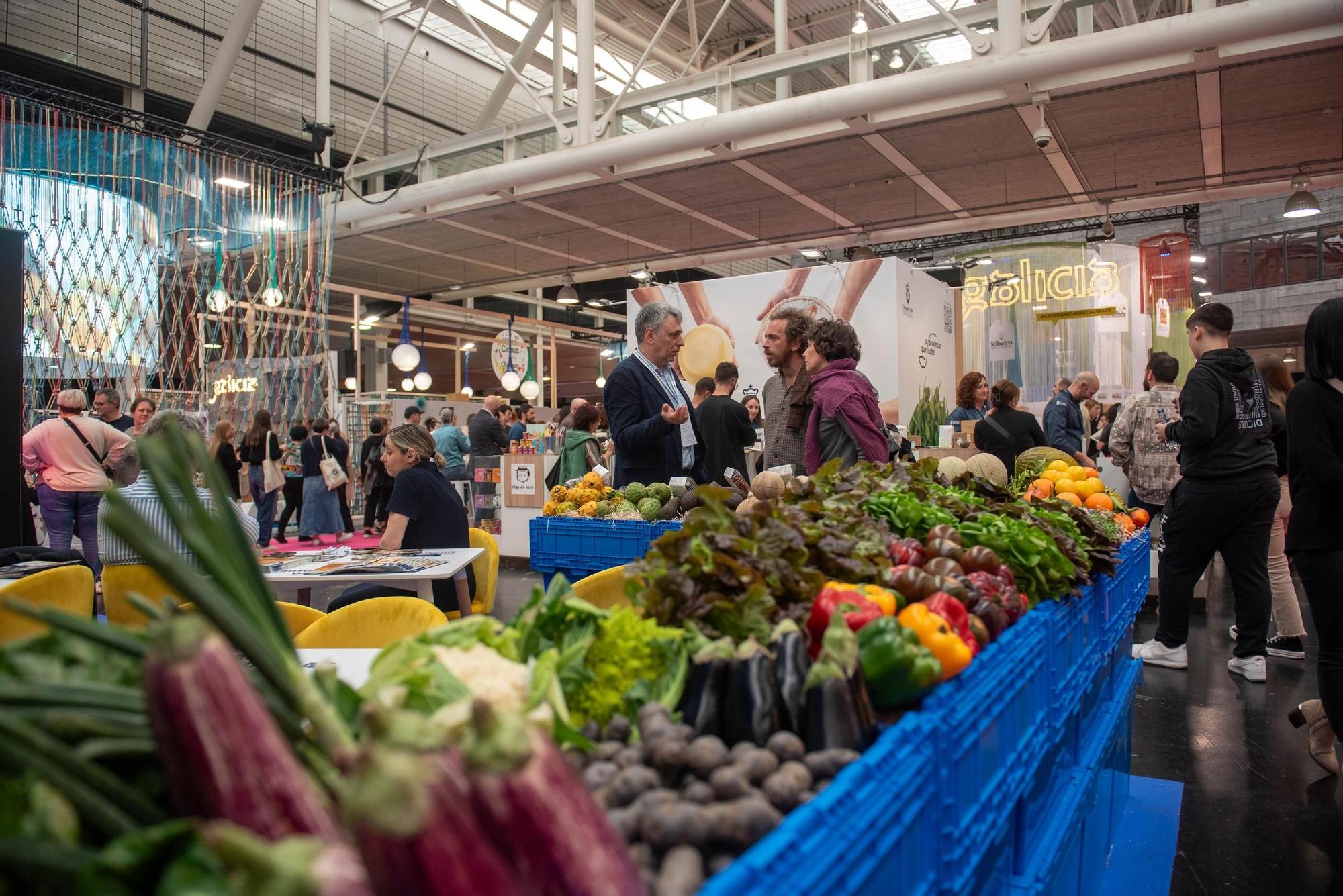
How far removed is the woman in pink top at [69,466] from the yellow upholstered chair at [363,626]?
4208mm

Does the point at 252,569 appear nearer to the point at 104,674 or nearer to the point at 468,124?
the point at 104,674

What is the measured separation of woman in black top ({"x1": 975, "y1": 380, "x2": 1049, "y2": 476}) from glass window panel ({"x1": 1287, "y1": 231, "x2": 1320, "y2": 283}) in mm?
14950

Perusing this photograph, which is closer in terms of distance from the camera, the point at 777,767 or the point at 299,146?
the point at 777,767

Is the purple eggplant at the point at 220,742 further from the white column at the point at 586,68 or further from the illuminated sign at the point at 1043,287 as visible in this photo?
the illuminated sign at the point at 1043,287

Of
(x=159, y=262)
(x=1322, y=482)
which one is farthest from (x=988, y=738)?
(x=159, y=262)

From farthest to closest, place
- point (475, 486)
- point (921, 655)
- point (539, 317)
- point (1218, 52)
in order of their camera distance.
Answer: point (539, 317) < point (475, 486) < point (1218, 52) < point (921, 655)

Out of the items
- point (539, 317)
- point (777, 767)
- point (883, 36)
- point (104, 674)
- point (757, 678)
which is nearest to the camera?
point (104, 674)

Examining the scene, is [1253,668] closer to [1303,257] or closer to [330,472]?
[330,472]

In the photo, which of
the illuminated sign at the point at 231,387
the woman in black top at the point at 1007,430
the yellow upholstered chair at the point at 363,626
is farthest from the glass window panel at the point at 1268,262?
the yellow upholstered chair at the point at 363,626

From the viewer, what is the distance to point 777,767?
3.23 ft

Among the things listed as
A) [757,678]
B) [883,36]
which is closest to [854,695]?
[757,678]

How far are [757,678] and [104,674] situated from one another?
0.73m

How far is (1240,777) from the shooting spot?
131 inches

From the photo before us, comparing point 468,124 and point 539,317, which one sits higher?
point 468,124
